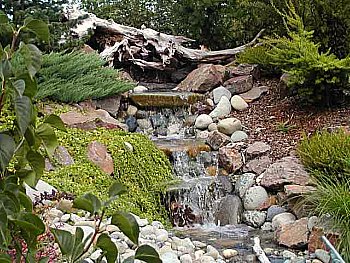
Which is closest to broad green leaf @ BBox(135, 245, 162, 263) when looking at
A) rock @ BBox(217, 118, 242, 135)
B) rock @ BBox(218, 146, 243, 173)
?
rock @ BBox(218, 146, 243, 173)

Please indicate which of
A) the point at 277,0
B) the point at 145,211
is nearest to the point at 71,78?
the point at 145,211

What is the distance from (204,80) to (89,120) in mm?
2436

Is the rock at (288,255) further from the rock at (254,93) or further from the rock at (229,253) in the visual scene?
the rock at (254,93)

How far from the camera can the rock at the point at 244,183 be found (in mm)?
5199

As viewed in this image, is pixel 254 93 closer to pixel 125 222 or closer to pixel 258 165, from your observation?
pixel 258 165

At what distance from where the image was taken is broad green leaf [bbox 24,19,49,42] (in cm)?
64

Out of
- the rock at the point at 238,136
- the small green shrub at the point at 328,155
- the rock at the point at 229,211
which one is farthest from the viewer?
the rock at the point at 238,136

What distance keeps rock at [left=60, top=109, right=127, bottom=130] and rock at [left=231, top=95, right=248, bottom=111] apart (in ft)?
5.64

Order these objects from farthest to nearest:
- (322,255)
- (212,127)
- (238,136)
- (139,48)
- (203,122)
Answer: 1. (139,48)
2. (203,122)
3. (212,127)
4. (238,136)
5. (322,255)

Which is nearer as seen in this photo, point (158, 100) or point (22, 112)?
point (22, 112)

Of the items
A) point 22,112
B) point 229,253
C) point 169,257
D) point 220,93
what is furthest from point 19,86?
point 220,93

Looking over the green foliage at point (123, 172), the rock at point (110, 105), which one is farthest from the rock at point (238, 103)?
the green foliage at point (123, 172)

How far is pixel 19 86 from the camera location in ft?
1.92

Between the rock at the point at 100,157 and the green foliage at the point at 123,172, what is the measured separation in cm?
5
